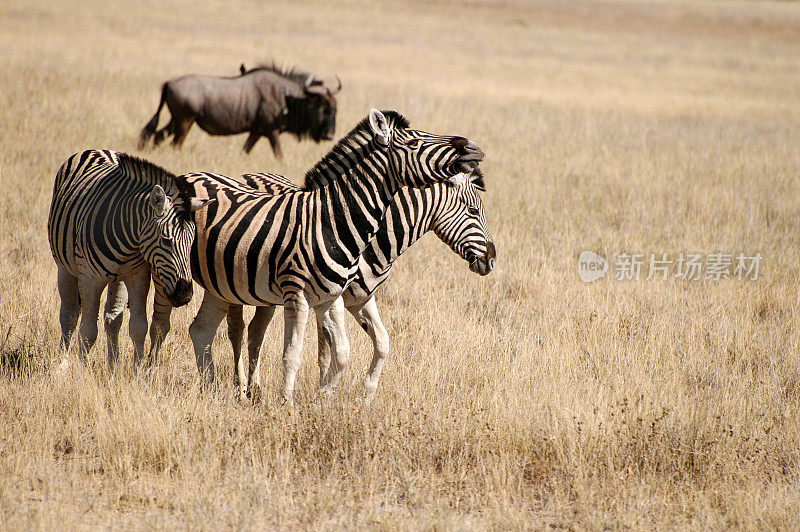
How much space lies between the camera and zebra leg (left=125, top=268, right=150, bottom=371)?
4.95 meters

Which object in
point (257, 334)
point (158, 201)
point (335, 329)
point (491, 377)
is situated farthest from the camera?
point (491, 377)

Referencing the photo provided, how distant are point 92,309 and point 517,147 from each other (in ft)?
33.7

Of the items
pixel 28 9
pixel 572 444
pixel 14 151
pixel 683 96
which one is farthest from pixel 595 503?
pixel 28 9

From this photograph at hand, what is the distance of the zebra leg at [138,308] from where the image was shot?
4.95m

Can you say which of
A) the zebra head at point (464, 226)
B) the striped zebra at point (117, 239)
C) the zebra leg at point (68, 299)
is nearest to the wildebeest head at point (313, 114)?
the striped zebra at point (117, 239)

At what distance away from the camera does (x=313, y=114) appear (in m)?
14.4

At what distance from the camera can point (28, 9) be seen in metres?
29.6

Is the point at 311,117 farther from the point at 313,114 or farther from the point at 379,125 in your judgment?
the point at 379,125

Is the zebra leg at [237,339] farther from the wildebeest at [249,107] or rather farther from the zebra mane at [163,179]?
the wildebeest at [249,107]

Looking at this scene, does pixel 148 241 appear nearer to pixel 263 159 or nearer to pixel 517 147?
pixel 263 159

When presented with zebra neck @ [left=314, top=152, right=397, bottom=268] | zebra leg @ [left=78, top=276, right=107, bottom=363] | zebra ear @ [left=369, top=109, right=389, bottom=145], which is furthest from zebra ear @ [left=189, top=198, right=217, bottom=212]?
zebra ear @ [left=369, top=109, right=389, bottom=145]

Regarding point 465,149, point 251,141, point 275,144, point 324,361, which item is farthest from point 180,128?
point 465,149

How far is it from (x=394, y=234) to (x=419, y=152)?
67 cm

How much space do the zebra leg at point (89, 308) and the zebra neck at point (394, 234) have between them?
174cm
